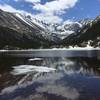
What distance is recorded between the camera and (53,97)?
29.4m

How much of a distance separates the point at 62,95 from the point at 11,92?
746 centimetres

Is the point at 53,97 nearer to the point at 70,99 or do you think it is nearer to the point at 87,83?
the point at 70,99

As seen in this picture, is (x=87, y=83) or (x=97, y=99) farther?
(x=87, y=83)

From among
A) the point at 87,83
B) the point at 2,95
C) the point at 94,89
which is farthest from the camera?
the point at 87,83

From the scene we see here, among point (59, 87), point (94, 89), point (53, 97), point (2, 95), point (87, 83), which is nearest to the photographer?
point (53, 97)

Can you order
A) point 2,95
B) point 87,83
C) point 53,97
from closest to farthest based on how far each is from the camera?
point 53,97
point 2,95
point 87,83

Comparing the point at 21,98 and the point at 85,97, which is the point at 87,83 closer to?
the point at 85,97

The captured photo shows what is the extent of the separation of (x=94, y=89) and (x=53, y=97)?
24.1 ft

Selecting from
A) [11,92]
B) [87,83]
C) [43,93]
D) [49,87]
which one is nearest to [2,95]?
[11,92]

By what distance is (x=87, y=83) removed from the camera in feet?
127

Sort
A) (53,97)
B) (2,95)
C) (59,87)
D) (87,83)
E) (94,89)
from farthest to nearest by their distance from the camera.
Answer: (87,83) < (59,87) < (94,89) < (2,95) < (53,97)

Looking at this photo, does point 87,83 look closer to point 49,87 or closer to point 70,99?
point 49,87

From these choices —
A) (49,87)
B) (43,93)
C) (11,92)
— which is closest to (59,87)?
(49,87)

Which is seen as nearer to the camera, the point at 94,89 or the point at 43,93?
the point at 43,93
